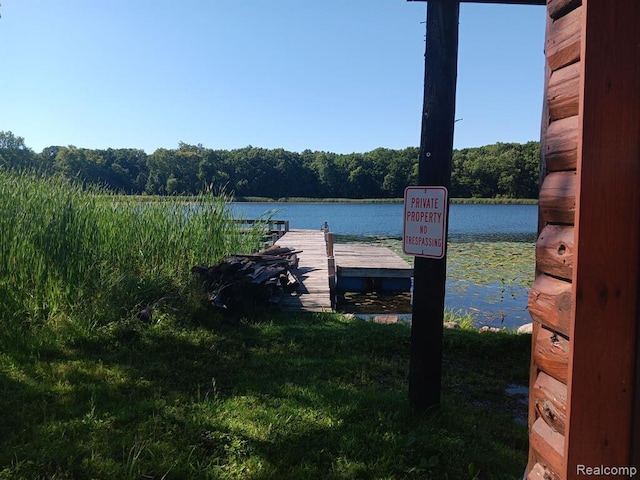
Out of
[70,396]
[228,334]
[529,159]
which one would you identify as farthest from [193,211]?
[529,159]

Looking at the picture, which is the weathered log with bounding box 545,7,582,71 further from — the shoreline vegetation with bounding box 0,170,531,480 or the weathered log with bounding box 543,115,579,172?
the shoreline vegetation with bounding box 0,170,531,480

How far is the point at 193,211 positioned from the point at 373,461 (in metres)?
7.39

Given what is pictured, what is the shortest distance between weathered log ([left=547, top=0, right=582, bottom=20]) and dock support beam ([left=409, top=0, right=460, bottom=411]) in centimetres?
134

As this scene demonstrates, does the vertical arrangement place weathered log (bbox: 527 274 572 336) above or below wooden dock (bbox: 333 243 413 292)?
above

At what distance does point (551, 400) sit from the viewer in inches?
64.9

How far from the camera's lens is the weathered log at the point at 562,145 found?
1.61 m

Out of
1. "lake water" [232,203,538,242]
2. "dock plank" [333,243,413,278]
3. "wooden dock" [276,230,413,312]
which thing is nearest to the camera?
"wooden dock" [276,230,413,312]

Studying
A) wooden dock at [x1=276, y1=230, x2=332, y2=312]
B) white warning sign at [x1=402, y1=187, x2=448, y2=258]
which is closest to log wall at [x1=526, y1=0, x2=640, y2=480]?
white warning sign at [x1=402, y1=187, x2=448, y2=258]

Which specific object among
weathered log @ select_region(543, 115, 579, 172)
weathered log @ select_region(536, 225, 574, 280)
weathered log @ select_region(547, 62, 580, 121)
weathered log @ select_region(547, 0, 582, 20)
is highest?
weathered log @ select_region(547, 0, 582, 20)

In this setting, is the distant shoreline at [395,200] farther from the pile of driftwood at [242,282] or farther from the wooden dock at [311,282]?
the pile of driftwood at [242,282]

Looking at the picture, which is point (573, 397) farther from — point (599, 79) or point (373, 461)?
point (373, 461)

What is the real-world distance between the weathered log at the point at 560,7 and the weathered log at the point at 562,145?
0.39 metres

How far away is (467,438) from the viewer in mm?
3023

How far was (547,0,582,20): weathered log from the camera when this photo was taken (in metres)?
1.62
